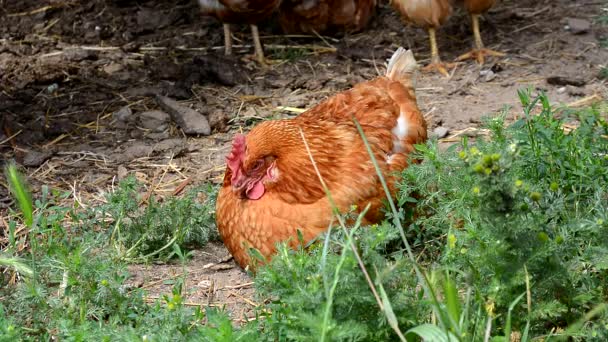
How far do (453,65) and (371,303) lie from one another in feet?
11.8

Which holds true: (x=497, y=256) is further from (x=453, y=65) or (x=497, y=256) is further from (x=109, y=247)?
(x=453, y=65)

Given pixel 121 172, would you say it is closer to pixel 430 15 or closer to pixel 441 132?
pixel 441 132

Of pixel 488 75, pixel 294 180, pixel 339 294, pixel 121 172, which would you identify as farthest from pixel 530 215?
pixel 488 75

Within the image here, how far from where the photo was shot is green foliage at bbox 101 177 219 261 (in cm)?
394

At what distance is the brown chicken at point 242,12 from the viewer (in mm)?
6133

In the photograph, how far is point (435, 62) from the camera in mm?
6008

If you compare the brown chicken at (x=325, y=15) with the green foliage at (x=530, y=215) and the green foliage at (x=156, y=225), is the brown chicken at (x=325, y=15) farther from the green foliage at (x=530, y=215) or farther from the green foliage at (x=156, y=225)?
the green foliage at (x=530, y=215)

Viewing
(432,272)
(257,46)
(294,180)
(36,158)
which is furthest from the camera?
(257,46)

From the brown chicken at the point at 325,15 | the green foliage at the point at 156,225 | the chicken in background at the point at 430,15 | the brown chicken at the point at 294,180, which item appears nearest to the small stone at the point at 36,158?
the green foliage at the point at 156,225

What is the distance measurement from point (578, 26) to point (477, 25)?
0.71 metres

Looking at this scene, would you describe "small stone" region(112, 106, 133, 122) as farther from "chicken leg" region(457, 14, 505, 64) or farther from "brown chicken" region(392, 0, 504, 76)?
"chicken leg" region(457, 14, 505, 64)

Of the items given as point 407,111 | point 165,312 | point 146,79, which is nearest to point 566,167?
point 407,111

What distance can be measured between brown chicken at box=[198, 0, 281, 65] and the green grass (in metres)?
2.61

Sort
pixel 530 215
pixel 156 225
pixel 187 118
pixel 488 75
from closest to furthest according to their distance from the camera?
pixel 530 215, pixel 156 225, pixel 187 118, pixel 488 75
